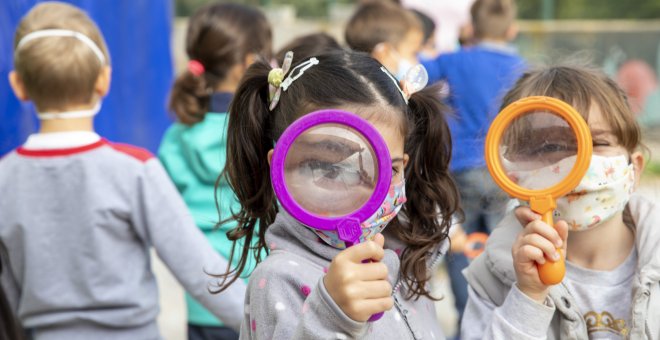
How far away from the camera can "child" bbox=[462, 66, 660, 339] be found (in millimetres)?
2332

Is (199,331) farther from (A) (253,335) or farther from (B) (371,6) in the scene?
(B) (371,6)

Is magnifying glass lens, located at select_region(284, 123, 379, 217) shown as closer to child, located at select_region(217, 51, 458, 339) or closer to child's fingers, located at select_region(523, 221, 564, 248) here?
child, located at select_region(217, 51, 458, 339)

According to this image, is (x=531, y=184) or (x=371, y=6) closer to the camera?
(x=531, y=184)

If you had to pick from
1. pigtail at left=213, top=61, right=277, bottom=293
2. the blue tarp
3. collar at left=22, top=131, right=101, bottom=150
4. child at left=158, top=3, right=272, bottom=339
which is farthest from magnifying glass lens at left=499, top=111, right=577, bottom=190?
the blue tarp

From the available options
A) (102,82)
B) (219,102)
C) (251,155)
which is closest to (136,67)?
(219,102)

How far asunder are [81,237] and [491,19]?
378 cm

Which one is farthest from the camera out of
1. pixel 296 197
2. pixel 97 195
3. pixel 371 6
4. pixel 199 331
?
pixel 371 6

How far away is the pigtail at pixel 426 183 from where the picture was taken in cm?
246

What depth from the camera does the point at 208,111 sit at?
4.30 metres

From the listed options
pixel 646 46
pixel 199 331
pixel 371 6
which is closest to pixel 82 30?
pixel 199 331

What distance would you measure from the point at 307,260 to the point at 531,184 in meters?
0.59

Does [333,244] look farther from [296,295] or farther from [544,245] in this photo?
[544,245]

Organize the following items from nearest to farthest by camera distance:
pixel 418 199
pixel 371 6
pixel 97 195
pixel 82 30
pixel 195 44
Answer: pixel 418 199 → pixel 97 195 → pixel 82 30 → pixel 195 44 → pixel 371 6

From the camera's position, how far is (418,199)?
2529 millimetres
